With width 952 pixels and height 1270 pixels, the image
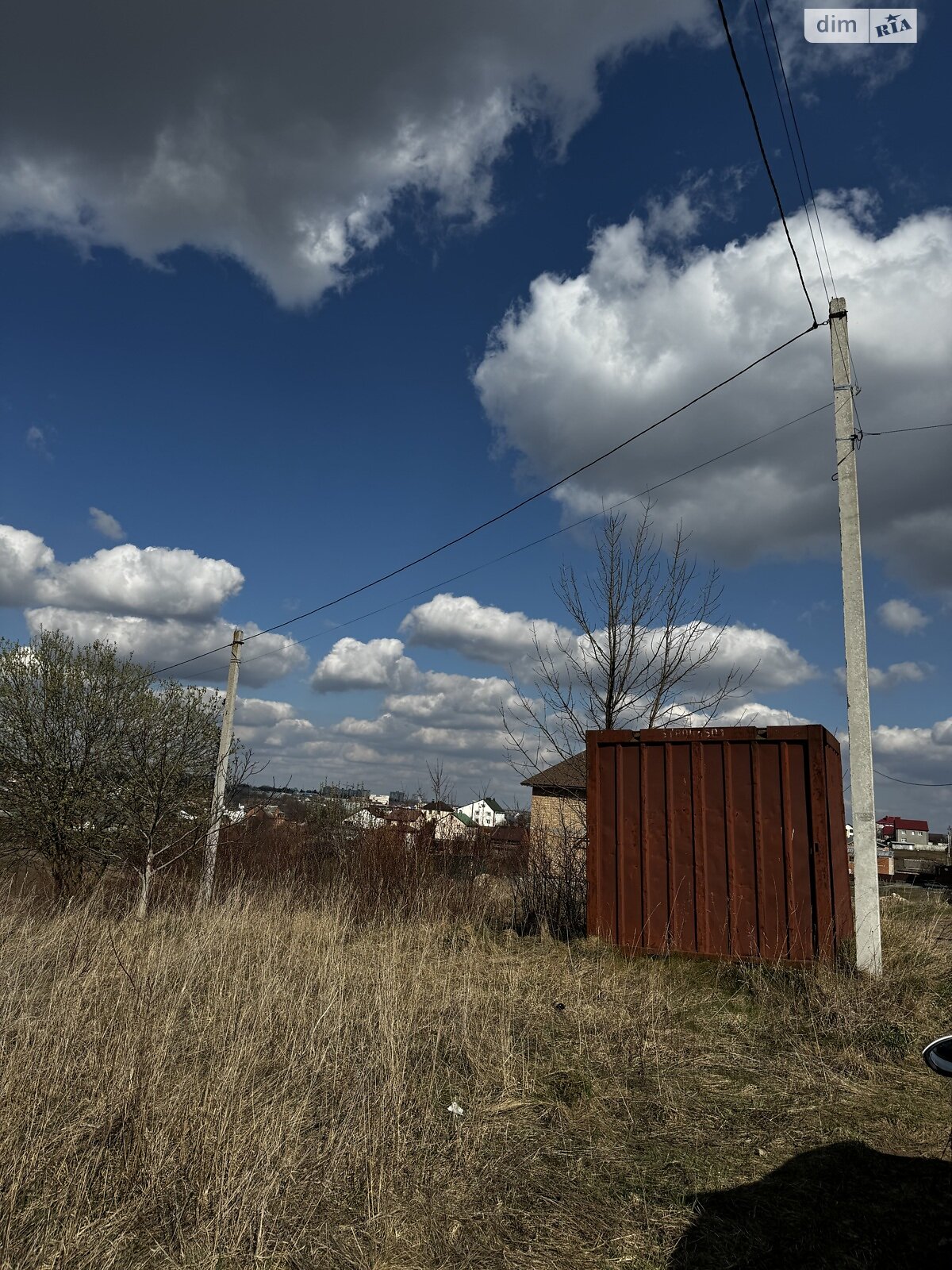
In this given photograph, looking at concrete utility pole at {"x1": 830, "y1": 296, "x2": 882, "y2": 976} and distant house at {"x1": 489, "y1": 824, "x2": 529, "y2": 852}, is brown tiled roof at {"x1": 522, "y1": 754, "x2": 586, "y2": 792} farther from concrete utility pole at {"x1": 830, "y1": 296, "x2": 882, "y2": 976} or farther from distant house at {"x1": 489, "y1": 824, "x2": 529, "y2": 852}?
concrete utility pole at {"x1": 830, "y1": 296, "x2": 882, "y2": 976}

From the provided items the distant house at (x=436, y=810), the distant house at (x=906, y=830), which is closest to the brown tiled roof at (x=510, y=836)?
the distant house at (x=436, y=810)

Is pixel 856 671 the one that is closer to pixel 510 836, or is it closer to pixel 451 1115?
pixel 451 1115

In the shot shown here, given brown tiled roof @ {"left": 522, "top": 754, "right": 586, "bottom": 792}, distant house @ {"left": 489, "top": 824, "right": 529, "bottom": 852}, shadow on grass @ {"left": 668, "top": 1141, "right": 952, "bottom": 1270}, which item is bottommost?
shadow on grass @ {"left": 668, "top": 1141, "right": 952, "bottom": 1270}

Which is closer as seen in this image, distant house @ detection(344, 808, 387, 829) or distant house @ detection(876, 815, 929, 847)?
distant house @ detection(344, 808, 387, 829)

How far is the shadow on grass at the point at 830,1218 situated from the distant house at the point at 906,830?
95790 millimetres

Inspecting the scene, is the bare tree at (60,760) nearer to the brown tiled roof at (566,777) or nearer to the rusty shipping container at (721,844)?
the brown tiled roof at (566,777)

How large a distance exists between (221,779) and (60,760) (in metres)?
3.91

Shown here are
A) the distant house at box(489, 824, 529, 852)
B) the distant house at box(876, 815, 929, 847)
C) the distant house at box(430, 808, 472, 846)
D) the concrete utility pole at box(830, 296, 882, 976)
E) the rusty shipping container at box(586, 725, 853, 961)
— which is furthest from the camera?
the distant house at box(876, 815, 929, 847)

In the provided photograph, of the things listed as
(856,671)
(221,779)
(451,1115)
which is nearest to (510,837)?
(221,779)

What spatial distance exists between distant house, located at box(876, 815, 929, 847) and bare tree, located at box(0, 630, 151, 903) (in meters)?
90.7

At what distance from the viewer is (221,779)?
1430 centimetres

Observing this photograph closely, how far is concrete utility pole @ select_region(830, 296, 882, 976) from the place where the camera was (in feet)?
22.4

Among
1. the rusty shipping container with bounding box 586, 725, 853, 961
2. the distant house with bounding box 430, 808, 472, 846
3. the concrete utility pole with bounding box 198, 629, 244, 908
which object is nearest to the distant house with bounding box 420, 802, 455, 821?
the distant house with bounding box 430, 808, 472, 846

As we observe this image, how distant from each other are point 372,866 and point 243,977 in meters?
6.33
